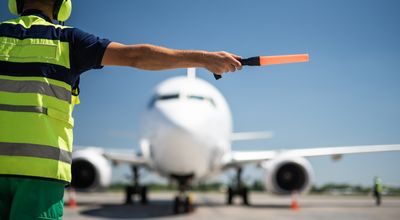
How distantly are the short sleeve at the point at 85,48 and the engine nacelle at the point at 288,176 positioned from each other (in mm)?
10263

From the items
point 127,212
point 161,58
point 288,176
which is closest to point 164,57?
point 161,58

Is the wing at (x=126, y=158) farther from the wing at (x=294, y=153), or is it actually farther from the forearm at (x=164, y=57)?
the forearm at (x=164, y=57)

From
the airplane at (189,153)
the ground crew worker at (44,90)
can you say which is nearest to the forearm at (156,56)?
the ground crew worker at (44,90)

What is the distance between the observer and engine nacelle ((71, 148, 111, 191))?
37.0ft

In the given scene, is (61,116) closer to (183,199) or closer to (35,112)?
(35,112)

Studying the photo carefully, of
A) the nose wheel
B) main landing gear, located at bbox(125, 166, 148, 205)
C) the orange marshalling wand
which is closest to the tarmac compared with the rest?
the nose wheel

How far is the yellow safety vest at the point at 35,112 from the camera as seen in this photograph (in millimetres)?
1346

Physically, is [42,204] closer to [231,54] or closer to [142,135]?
[231,54]

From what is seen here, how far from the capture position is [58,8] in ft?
5.33

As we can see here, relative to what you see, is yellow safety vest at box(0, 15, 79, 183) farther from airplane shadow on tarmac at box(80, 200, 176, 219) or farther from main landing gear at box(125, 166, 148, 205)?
main landing gear at box(125, 166, 148, 205)

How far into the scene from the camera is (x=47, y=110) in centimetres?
138

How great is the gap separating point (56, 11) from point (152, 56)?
1.62 feet

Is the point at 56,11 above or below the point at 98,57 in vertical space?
above

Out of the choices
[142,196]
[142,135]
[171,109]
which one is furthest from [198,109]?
[142,196]
